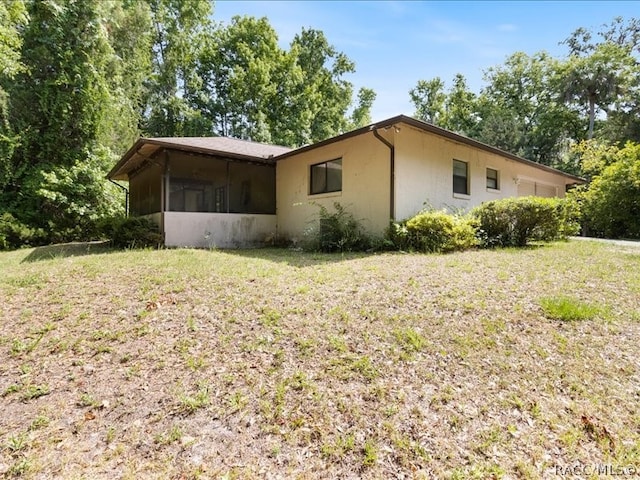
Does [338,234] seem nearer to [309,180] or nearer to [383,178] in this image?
[383,178]

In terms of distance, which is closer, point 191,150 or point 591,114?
point 191,150

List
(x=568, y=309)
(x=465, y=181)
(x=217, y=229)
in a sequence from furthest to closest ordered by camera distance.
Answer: (x=465, y=181), (x=217, y=229), (x=568, y=309)

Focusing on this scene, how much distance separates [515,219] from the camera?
8.55 meters

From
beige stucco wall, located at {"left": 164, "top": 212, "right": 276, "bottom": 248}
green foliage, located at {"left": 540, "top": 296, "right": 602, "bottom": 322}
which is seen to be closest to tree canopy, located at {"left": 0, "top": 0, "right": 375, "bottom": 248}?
beige stucco wall, located at {"left": 164, "top": 212, "right": 276, "bottom": 248}

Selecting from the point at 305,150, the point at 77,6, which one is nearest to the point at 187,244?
the point at 305,150

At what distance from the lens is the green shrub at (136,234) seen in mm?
9203

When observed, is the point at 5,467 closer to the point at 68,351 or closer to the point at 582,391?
the point at 68,351

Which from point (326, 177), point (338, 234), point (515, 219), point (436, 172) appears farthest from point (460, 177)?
point (338, 234)

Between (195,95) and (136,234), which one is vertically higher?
(195,95)

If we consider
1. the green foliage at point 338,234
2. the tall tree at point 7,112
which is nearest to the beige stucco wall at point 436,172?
the green foliage at point 338,234

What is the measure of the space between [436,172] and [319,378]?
8160mm

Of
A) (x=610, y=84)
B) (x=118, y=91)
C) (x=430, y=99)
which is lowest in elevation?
(x=118, y=91)

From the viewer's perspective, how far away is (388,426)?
236 cm

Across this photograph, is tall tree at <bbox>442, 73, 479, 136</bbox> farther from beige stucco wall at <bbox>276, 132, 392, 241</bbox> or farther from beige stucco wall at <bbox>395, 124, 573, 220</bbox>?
beige stucco wall at <bbox>276, 132, 392, 241</bbox>
